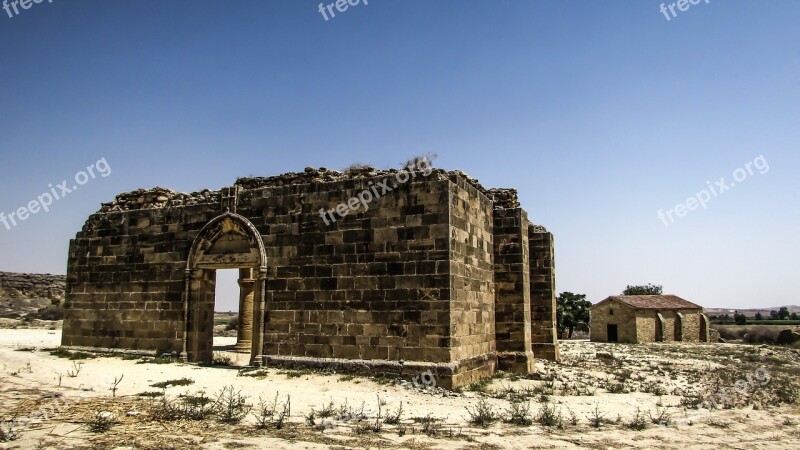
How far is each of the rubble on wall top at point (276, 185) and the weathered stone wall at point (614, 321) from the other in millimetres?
24064

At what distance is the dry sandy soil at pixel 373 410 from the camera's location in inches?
257

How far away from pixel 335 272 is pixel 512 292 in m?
4.79

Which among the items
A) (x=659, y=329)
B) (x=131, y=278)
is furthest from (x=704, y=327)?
(x=131, y=278)

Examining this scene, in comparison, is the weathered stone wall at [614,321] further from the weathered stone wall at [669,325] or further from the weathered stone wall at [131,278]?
the weathered stone wall at [131,278]

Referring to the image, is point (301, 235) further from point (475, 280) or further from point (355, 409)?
point (355, 409)

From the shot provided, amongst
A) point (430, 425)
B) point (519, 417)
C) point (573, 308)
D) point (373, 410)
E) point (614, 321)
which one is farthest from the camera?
point (573, 308)

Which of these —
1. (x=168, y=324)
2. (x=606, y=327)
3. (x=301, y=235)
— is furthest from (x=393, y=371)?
(x=606, y=327)

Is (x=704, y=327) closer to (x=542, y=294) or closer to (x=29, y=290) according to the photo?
(x=542, y=294)

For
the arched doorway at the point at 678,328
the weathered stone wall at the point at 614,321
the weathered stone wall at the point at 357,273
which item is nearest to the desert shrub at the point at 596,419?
the weathered stone wall at the point at 357,273

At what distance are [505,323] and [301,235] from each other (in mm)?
5547

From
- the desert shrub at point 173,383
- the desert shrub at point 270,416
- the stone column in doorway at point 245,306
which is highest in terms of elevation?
the stone column in doorway at point 245,306

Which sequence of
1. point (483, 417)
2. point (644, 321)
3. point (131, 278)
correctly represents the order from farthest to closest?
point (644, 321) → point (131, 278) → point (483, 417)

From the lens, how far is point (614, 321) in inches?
1393

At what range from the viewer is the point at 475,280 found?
12.3 meters
